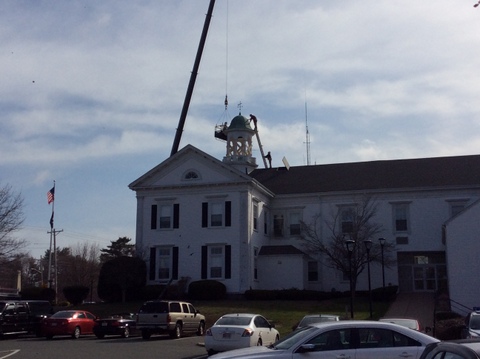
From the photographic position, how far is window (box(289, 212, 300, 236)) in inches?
1973

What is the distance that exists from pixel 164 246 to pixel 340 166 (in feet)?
53.7

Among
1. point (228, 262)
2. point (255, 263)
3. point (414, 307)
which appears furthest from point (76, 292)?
point (414, 307)

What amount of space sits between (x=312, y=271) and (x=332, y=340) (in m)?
37.9

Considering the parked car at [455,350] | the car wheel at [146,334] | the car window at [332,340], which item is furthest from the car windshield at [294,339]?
the car wheel at [146,334]

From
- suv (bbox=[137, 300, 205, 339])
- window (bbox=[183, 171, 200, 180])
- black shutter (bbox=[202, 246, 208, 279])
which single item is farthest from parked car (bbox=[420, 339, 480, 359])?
window (bbox=[183, 171, 200, 180])

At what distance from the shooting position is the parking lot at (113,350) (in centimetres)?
2067

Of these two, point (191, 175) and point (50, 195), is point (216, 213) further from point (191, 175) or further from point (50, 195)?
point (50, 195)

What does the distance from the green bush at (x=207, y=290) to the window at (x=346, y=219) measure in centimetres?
1036

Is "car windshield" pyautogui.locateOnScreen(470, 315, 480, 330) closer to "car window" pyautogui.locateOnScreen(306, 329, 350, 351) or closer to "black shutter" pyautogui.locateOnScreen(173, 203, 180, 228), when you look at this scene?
"car window" pyautogui.locateOnScreen(306, 329, 350, 351)

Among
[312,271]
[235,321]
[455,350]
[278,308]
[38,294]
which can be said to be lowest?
[278,308]

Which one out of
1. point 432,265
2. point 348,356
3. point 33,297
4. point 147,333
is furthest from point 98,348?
point 432,265

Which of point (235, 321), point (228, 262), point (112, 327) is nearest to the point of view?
point (235, 321)

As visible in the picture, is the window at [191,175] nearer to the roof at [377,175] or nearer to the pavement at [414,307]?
the roof at [377,175]

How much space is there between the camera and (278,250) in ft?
157
